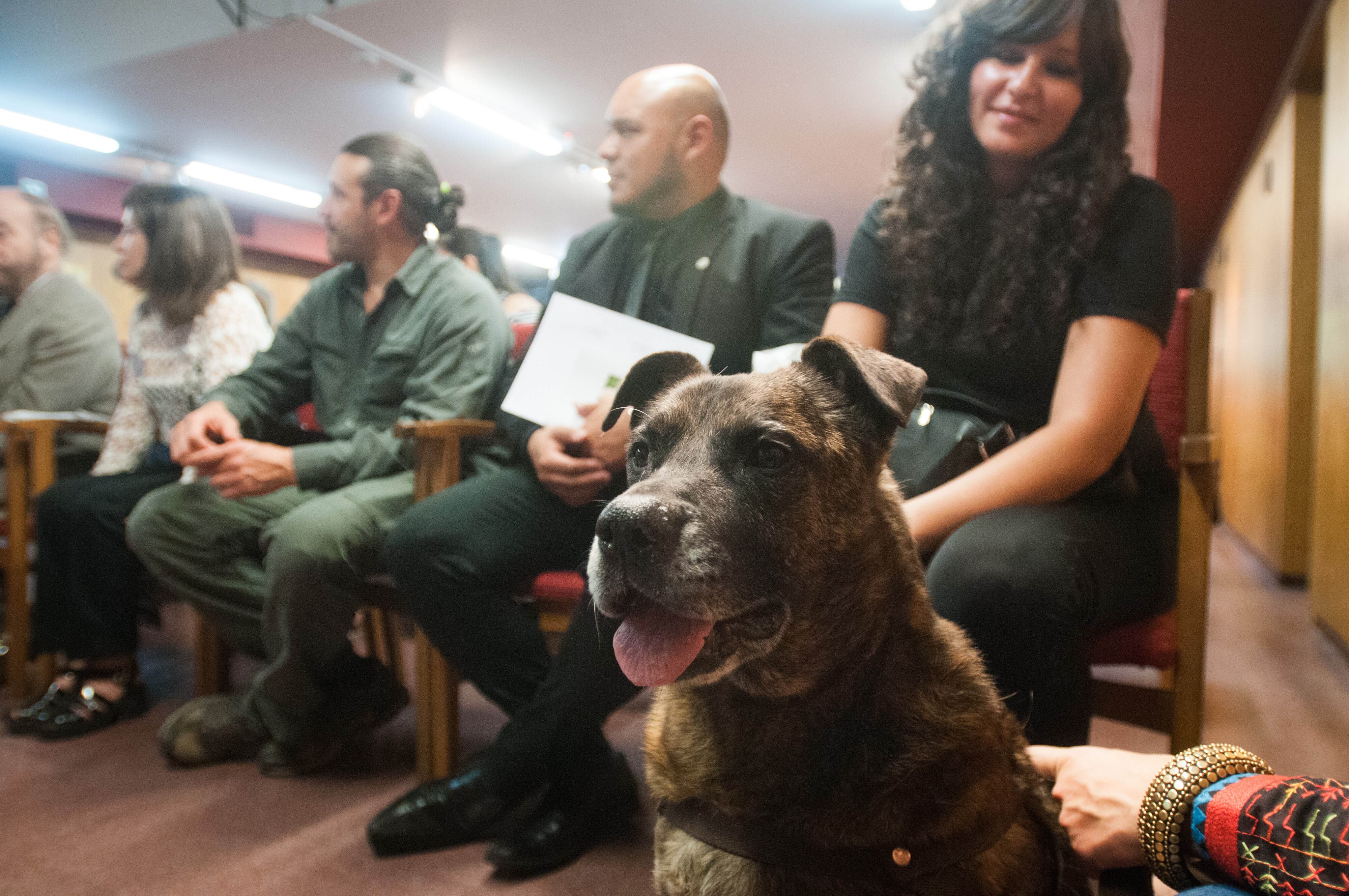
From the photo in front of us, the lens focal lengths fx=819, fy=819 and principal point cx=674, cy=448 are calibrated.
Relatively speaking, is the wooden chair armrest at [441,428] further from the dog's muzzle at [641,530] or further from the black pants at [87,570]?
the dog's muzzle at [641,530]

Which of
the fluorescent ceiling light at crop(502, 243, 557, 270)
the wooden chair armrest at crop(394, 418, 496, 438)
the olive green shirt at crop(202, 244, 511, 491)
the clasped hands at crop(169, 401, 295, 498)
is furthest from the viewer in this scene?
the fluorescent ceiling light at crop(502, 243, 557, 270)

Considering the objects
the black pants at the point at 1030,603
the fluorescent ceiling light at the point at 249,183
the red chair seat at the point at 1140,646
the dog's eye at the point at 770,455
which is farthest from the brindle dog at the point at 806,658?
the fluorescent ceiling light at the point at 249,183

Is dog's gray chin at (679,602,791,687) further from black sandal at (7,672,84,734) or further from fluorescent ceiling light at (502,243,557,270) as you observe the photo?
fluorescent ceiling light at (502,243,557,270)

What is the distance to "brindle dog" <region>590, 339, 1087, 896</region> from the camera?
0.83 meters

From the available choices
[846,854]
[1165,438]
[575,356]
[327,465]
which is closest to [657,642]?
[846,854]

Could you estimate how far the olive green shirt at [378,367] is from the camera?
2.44m

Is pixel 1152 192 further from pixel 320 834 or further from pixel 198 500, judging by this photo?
pixel 198 500

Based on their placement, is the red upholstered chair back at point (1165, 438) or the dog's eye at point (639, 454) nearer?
the dog's eye at point (639, 454)

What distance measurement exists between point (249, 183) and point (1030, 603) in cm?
1175

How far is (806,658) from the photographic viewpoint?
3.00 ft

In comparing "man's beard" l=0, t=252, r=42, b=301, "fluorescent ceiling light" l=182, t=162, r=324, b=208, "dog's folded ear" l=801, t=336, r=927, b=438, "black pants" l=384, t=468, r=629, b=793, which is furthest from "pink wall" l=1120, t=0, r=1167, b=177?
"fluorescent ceiling light" l=182, t=162, r=324, b=208

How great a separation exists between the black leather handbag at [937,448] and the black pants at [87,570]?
2709mm

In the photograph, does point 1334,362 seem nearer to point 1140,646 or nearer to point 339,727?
point 1140,646

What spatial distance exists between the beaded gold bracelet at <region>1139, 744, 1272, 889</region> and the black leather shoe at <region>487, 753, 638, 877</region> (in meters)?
1.37
